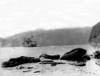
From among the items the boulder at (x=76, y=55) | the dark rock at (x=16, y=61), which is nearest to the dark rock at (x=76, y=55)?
the boulder at (x=76, y=55)

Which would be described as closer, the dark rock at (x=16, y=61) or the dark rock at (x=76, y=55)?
the dark rock at (x=16, y=61)

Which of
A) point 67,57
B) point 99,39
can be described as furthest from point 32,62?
point 99,39

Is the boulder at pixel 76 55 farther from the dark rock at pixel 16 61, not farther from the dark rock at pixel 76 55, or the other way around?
the dark rock at pixel 16 61

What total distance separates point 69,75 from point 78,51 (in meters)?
16.7

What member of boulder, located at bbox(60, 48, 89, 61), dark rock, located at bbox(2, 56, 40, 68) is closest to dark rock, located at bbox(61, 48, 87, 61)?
boulder, located at bbox(60, 48, 89, 61)

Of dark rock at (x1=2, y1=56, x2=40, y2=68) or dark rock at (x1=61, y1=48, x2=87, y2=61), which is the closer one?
dark rock at (x1=2, y1=56, x2=40, y2=68)

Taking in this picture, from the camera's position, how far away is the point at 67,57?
36125 millimetres

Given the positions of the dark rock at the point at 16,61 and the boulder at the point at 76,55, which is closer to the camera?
the dark rock at the point at 16,61

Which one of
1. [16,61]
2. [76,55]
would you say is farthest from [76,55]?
[16,61]

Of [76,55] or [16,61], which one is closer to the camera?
[16,61]

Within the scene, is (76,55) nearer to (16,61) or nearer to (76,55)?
(76,55)

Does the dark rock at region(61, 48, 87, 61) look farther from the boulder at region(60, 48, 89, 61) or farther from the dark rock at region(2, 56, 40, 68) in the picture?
the dark rock at region(2, 56, 40, 68)

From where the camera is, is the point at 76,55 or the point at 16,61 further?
the point at 76,55

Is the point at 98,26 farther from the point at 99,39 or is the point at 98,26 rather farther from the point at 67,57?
the point at 67,57
